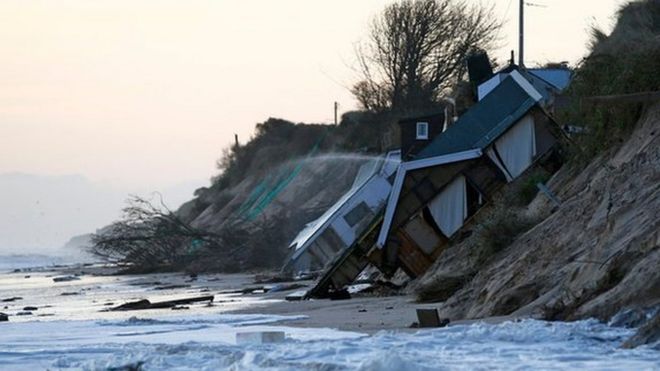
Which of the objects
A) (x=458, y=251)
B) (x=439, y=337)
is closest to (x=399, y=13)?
(x=458, y=251)

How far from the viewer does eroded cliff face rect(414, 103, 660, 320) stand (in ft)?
53.0

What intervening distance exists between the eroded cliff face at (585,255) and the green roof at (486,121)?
5.39 meters

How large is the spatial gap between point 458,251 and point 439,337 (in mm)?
11847

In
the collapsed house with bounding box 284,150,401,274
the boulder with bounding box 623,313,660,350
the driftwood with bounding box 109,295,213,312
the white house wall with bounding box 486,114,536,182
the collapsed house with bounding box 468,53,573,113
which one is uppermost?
the collapsed house with bounding box 468,53,573,113

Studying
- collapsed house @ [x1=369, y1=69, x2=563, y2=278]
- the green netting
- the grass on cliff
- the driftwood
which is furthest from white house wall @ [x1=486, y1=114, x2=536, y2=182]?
the green netting

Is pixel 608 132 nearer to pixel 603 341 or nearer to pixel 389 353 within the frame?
pixel 603 341

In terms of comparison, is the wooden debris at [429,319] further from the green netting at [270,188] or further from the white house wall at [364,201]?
the green netting at [270,188]

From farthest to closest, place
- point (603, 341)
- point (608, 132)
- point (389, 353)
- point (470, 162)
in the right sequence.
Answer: point (470, 162) < point (608, 132) < point (603, 341) < point (389, 353)

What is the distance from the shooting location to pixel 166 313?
87.1 feet

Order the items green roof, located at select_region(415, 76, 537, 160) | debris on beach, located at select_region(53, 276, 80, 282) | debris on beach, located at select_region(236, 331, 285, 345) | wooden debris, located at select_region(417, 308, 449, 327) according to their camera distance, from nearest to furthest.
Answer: debris on beach, located at select_region(236, 331, 285, 345) → wooden debris, located at select_region(417, 308, 449, 327) → green roof, located at select_region(415, 76, 537, 160) → debris on beach, located at select_region(53, 276, 80, 282)

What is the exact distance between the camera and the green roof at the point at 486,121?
31.7 metres

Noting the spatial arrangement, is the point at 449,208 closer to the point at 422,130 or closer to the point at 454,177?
the point at 454,177

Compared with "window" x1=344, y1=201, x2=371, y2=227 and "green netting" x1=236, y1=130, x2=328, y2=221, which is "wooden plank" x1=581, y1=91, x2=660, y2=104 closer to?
"window" x1=344, y1=201, x2=371, y2=227

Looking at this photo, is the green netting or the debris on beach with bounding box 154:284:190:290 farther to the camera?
the green netting
